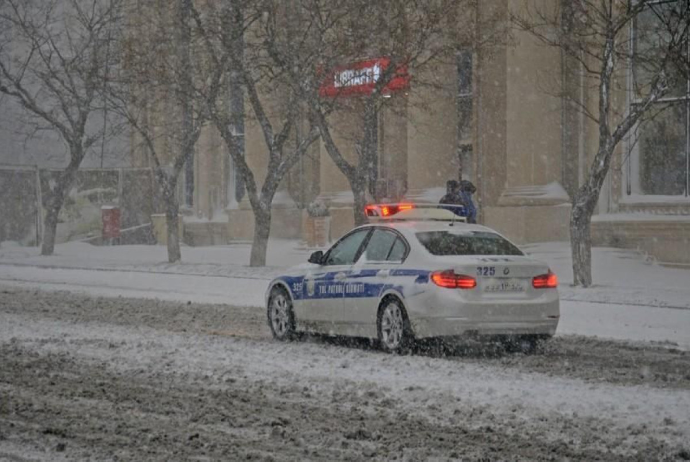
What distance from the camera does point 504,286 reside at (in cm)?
1231

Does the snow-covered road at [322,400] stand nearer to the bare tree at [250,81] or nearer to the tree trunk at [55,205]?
the bare tree at [250,81]

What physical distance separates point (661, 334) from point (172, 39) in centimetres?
1831

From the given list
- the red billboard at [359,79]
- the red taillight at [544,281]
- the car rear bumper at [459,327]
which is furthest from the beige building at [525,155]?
the car rear bumper at [459,327]

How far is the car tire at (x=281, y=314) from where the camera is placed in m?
14.2

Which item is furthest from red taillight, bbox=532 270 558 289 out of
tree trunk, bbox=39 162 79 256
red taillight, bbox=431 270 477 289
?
tree trunk, bbox=39 162 79 256

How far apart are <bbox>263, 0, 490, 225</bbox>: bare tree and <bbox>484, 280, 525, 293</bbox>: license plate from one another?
13.2 meters

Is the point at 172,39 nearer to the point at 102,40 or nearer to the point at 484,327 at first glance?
the point at 102,40

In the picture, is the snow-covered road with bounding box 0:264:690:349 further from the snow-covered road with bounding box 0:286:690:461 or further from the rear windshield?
the rear windshield

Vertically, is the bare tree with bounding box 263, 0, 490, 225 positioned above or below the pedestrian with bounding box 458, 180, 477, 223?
above

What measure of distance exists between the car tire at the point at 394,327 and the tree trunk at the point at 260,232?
17568mm

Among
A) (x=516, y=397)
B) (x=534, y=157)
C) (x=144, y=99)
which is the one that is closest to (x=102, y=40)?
(x=144, y=99)

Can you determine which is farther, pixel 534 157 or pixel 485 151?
pixel 485 151

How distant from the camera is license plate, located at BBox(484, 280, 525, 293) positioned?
40.1ft

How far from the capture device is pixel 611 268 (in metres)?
26.1
